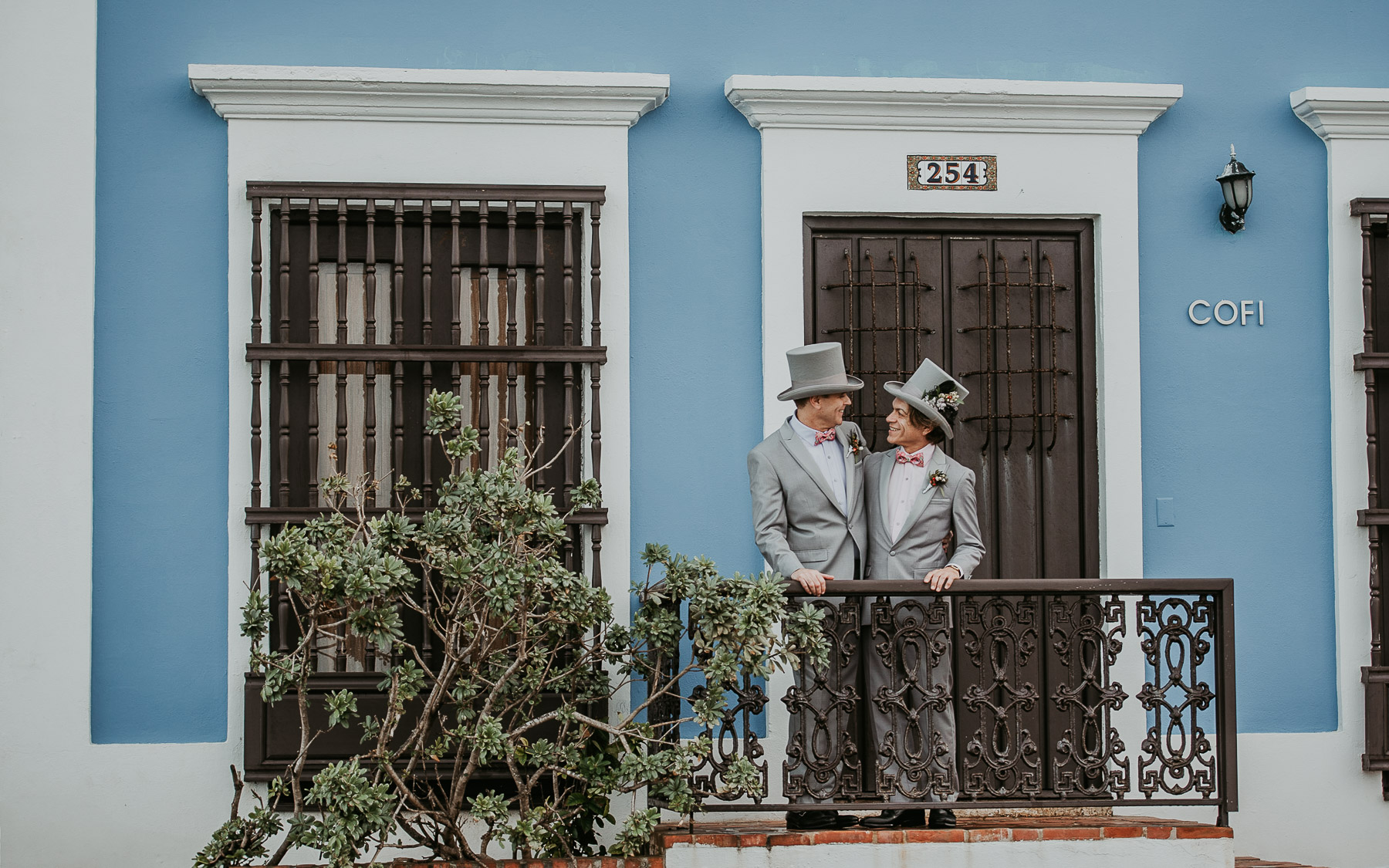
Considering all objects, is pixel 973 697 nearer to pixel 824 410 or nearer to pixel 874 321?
pixel 824 410

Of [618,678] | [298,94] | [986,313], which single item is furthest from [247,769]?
[986,313]

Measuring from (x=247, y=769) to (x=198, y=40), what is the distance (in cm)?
348

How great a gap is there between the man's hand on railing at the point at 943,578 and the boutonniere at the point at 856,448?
639 mm

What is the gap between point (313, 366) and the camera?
Result: 6.81m

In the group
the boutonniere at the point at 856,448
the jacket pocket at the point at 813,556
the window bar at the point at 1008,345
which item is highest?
the window bar at the point at 1008,345

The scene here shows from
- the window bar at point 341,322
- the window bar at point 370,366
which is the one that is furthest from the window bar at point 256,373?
the window bar at point 370,366

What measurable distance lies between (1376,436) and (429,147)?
4.97 metres

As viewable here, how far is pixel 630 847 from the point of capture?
5.73 metres

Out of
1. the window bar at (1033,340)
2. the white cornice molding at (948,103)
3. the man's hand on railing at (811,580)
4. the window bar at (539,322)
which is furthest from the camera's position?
the window bar at (1033,340)

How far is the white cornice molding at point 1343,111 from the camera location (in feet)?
23.6

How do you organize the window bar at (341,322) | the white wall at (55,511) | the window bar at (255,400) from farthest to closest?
1. the window bar at (341,322)
2. the window bar at (255,400)
3. the white wall at (55,511)

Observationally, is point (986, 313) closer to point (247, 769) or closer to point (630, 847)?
point (630, 847)

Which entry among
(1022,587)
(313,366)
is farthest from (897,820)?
(313,366)

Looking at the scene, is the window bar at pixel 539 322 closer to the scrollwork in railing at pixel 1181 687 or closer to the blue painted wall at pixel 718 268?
the blue painted wall at pixel 718 268
